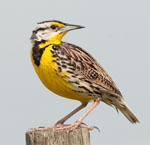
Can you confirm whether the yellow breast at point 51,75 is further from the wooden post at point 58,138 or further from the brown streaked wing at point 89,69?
the wooden post at point 58,138

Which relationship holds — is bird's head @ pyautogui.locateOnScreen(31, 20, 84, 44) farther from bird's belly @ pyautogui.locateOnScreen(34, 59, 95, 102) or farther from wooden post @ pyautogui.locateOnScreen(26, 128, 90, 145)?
wooden post @ pyautogui.locateOnScreen(26, 128, 90, 145)

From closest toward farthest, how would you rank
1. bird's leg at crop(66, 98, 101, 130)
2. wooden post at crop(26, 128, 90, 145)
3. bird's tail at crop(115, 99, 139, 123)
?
wooden post at crop(26, 128, 90, 145), bird's leg at crop(66, 98, 101, 130), bird's tail at crop(115, 99, 139, 123)

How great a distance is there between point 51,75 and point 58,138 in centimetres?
141

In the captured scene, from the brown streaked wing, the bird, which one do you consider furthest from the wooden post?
the brown streaked wing

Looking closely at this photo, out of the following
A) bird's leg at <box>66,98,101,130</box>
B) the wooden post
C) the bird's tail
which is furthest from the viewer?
the bird's tail

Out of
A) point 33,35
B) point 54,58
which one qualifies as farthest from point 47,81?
point 33,35

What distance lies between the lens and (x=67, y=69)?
5727 mm

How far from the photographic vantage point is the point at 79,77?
5824 millimetres

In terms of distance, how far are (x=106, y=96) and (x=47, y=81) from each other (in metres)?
0.91

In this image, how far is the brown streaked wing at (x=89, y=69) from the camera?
588 centimetres

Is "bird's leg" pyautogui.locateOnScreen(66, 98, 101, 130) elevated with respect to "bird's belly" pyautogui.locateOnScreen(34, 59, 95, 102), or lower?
lower

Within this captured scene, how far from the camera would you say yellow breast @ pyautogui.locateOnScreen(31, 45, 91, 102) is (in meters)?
5.65

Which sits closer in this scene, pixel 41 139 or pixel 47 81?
pixel 41 139

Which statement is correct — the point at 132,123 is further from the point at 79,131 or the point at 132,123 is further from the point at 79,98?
the point at 79,131
